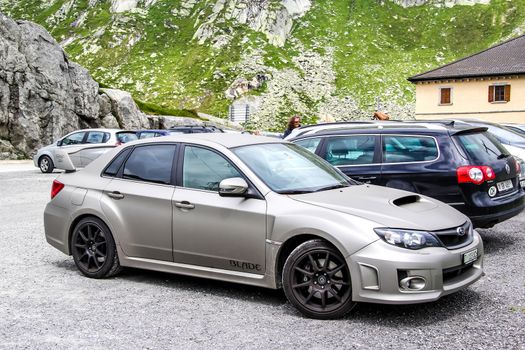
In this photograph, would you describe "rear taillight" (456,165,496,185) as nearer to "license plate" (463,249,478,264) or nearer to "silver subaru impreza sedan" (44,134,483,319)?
"silver subaru impreza sedan" (44,134,483,319)

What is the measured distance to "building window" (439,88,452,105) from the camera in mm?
58844

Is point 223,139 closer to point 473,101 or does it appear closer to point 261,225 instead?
point 261,225

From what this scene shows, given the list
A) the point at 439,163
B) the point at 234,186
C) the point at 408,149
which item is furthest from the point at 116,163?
the point at 439,163

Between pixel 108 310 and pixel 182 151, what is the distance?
6.27 ft

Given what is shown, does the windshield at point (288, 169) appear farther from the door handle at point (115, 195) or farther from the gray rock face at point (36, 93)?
the gray rock face at point (36, 93)

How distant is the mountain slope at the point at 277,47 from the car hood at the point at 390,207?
270ft

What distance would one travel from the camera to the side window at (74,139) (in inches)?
956

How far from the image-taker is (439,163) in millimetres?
8430

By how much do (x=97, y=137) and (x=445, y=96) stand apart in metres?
43.4

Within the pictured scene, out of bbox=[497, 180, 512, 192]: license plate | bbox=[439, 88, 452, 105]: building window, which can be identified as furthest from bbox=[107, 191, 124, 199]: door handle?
bbox=[439, 88, 452, 105]: building window

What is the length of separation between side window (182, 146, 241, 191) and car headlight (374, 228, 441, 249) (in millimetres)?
1692

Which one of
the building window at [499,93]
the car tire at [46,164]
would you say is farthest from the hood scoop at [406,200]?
the building window at [499,93]

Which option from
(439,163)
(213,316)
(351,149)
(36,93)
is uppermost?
(36,93)

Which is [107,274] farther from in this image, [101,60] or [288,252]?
[101,60]
